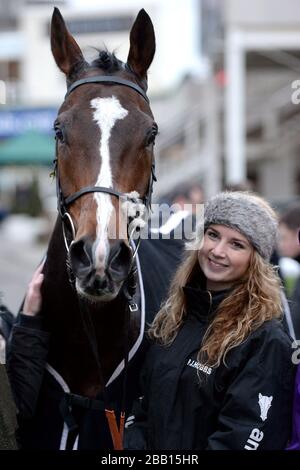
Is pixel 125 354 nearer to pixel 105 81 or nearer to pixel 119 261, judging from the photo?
pixel 119 261

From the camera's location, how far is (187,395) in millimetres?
2455

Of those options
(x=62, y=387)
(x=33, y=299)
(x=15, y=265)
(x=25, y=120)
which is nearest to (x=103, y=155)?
(x=33, y=299)

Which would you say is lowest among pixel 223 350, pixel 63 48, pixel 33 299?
pixel 223 350

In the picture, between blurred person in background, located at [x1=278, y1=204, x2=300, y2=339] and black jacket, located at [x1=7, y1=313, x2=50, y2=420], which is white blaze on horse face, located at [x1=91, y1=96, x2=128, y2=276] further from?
blurred person in background, located at [x1=278, y1=204, x2=300, y2=339]

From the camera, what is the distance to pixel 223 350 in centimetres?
241

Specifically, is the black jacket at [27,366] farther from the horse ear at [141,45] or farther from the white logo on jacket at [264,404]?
the horse ear at [141,45]

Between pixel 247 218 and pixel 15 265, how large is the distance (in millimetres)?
13263

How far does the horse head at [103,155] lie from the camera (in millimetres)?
2244

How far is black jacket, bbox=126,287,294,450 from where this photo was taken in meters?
2.31

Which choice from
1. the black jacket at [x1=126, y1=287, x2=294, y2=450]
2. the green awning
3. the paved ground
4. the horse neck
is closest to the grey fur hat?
the black jacket at [x1=126, y1=287, x2=294, y2=450]

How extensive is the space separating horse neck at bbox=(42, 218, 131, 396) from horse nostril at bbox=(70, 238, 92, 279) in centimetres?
56

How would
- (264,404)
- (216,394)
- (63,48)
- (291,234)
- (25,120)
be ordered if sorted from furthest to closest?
1. (25,120)
2. (291,234)
3. (63,48)
4. (216,394)
5. (264,404)

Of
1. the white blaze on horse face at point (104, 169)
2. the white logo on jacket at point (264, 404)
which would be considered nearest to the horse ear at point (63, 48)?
the white blaze on horse face at point (104, 169)
